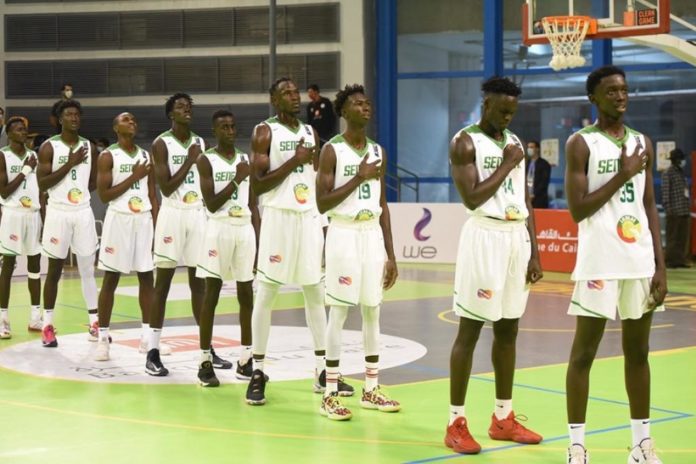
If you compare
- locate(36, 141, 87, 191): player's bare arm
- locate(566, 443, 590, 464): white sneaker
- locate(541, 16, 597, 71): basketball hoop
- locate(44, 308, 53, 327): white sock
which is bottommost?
locate(44, 308, 53, 327): white sock

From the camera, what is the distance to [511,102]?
672 centimetres

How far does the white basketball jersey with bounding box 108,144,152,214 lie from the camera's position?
10.0 m

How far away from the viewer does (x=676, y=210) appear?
20.2 metres

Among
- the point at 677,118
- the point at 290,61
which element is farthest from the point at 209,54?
the point at 677,118

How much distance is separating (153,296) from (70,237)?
1.92m

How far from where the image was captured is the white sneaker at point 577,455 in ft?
19.4

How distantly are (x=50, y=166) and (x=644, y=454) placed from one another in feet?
22.2

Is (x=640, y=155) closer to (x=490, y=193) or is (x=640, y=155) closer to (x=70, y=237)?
(x=490, y=193)

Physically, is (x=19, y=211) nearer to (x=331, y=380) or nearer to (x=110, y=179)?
(x=110, y=179)

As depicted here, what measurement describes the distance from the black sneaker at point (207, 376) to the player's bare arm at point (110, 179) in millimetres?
2010

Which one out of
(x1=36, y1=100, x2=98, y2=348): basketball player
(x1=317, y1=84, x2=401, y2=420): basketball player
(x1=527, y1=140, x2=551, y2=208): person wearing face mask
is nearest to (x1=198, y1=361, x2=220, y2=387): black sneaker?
(x1=317, y1=84, x2=401, y2=420): basketball player

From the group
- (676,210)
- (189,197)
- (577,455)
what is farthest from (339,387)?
(676,210)

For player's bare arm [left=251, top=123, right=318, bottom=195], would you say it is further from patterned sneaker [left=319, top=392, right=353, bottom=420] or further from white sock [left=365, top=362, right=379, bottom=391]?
patterned sneaker [left=319, top=392, right=353, bottom=420]

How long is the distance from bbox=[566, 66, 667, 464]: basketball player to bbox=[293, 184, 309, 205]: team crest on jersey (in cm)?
269
